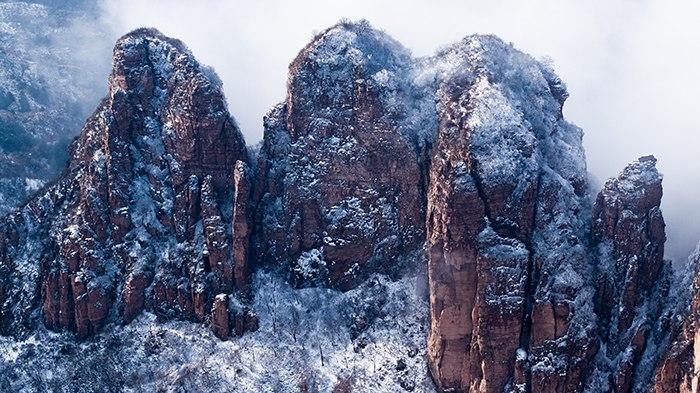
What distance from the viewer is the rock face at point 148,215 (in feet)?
511

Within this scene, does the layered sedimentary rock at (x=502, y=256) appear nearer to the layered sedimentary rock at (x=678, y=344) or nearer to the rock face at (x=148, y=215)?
the layered sedimentary rock at (x=678, y=344)

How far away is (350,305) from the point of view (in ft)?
506

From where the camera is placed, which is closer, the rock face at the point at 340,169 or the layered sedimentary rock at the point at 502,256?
the layered sedimentary rock at the point at 502,256

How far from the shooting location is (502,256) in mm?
131250

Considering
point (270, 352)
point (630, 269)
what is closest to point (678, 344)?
point (630, 269)

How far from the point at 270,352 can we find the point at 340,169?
3220 cm

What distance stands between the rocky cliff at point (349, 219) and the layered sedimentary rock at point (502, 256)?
0.30 m

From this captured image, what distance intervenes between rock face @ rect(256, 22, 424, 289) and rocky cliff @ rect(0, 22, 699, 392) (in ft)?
0.90

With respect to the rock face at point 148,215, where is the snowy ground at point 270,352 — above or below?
below

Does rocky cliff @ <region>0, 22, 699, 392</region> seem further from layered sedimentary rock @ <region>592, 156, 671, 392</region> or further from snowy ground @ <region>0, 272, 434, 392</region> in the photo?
snowy ground @ <region>0, 272, 434, 392</region>

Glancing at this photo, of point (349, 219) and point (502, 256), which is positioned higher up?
point (349, 219)

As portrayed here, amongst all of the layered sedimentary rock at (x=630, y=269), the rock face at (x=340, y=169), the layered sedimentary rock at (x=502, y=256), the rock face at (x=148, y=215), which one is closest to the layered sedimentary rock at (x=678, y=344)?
the layered sedimentary rock at (x=630, y=269)

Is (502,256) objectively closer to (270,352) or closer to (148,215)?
(270,352)

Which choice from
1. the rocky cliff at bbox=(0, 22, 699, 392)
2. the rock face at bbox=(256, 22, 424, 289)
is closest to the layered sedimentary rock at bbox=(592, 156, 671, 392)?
the rocky cliff at bbox=(0, 22, 699, 392)
